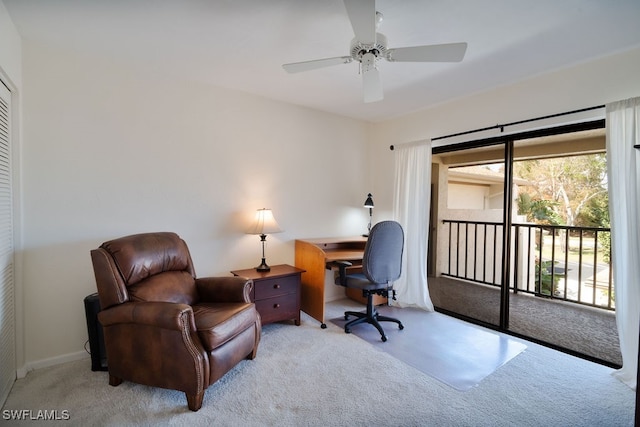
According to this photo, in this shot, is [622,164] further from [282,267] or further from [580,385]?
[282,267]

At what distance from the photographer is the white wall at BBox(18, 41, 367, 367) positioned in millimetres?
2279

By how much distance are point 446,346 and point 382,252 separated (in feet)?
3.34

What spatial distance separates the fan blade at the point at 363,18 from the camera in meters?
1.40

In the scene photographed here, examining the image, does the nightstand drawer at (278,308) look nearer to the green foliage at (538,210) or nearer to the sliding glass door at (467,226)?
the sliding glass door at (467,226)

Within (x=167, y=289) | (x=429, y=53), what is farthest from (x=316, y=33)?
(x=167, y=289)

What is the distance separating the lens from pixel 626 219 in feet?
7.04

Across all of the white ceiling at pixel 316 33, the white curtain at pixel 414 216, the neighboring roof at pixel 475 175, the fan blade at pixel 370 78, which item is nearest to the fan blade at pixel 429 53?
the fan blade at pixel 370 78

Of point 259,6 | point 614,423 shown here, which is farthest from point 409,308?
point 259,6

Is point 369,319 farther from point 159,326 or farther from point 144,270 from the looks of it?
point 144,270

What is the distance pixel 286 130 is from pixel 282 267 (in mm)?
1640

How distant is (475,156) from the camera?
13.9ft

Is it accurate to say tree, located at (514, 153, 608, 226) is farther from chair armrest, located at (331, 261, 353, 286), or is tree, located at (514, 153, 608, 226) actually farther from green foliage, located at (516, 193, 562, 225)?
chair armrest, located at (331, 261, 353, 286)

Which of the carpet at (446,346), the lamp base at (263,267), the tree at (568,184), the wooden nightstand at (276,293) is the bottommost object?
the carpet at (446,346)

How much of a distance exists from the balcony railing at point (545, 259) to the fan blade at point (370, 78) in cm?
262
